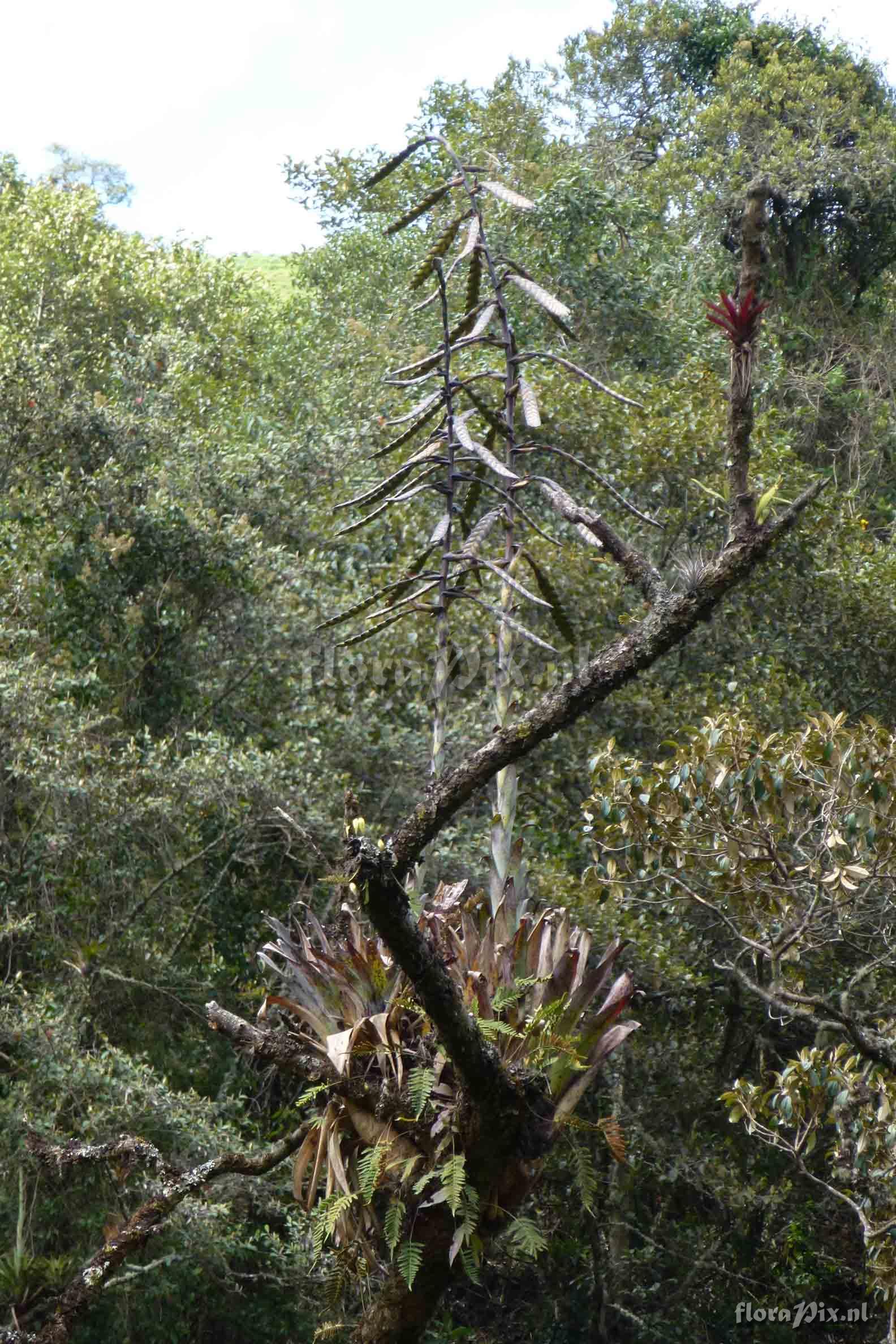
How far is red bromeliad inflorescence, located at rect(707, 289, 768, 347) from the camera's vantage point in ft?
9.59

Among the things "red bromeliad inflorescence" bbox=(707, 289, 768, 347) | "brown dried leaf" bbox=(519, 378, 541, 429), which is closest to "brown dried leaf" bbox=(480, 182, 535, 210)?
"brown dried leaf" bbox=(519, 378, 541, 429)

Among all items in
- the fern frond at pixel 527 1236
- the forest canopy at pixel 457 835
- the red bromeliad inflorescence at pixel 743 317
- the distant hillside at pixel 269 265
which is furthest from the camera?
the distant hillside at pixel 269 265

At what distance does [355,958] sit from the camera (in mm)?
3746

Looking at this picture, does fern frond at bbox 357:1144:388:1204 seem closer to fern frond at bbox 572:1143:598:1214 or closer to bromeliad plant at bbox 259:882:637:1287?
bromeliad plant at bbox 259:882:637:1287

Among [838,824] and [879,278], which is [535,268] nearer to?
[879,278]

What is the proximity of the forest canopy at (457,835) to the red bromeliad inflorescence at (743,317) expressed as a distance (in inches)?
5.9

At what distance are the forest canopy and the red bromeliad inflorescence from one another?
0.15 meters

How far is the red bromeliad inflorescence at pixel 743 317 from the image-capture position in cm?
292

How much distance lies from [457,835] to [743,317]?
560 cm

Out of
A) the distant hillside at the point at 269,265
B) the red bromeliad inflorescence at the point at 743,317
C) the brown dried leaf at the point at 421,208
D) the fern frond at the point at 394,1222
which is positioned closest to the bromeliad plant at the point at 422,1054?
the fern frond at the point at 394,1222

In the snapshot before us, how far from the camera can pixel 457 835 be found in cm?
826

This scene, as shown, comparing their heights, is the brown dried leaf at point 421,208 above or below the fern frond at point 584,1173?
above

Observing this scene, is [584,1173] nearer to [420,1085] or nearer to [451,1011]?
[420,1085]

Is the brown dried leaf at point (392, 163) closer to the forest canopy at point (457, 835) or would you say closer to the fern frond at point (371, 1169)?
the forest canopy at point (457, 835)
